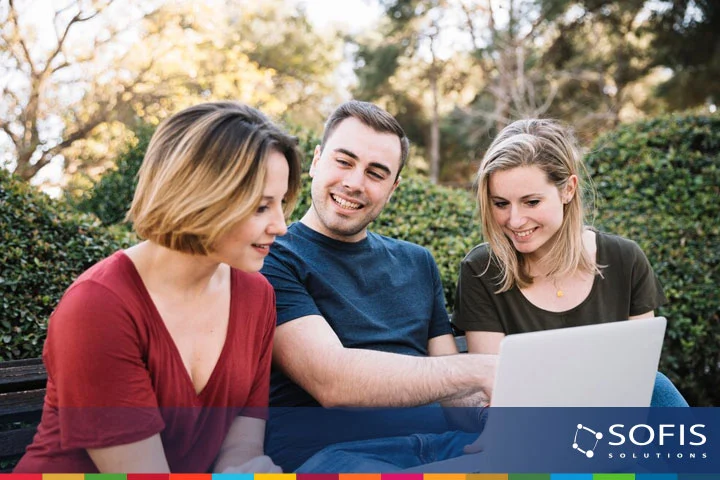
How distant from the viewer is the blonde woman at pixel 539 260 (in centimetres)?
240

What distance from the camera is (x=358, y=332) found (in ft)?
7.20

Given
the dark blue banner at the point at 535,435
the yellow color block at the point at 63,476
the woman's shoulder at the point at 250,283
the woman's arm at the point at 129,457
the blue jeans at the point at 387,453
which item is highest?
the woman's shoulder at the point at 250,283

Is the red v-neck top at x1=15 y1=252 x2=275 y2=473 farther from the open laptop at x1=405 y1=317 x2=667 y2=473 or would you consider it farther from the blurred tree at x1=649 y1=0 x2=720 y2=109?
the blurred tree at x1=649 y1=0 x2=720 y2=109

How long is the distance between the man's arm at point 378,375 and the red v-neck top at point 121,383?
226 millimetres

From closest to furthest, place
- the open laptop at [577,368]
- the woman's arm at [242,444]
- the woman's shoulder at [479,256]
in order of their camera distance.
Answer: the open laptop at [577,368] → the woman's arm at [242,444] → the woman's shoulder at [479,256]

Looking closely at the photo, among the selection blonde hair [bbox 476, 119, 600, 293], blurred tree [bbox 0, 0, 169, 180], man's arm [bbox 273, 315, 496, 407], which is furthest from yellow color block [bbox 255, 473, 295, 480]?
blurred tree [bbox 0, 0, 169, 180]

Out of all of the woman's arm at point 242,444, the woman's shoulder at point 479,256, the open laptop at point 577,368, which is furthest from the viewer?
the woman's shoulder at point 479,256

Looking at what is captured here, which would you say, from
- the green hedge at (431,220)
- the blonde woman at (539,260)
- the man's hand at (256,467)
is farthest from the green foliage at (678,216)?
the man's hand at (256,467)

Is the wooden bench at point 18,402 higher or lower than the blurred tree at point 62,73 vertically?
lower

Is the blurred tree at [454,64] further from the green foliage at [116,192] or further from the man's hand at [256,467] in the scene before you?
the man's hand at [256,467]

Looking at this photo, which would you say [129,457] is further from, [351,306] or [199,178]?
[351,306]

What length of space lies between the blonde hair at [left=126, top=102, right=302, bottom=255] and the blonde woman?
1.13 m

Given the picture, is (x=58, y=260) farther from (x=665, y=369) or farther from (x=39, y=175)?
A: (x=39, y=175)

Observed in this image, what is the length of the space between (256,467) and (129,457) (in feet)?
1.09
